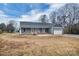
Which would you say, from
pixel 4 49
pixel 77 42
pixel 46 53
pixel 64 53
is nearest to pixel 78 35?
pixel 77 42

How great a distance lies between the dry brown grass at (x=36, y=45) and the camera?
9.54 ft

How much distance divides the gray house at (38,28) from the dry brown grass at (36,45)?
0.07 meters

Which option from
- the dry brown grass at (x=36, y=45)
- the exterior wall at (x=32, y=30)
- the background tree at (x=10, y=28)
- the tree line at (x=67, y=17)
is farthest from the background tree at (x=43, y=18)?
the background tree at (x=10, y=28)

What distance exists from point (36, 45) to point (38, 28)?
22 cm

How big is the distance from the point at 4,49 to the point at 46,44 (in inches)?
21.2

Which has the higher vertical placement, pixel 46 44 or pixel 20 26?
pixel 20 26

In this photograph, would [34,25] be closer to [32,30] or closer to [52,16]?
[32,30]

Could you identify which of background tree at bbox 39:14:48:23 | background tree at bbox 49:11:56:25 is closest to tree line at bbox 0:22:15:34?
background tree at bbox 39:14:48:23

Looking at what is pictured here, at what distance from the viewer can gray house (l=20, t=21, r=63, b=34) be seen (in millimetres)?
2936

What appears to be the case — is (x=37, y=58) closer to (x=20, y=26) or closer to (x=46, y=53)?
(x=46, y=53)

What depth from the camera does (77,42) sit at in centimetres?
294

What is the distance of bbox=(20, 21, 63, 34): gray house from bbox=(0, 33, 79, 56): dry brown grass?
0.07 metres

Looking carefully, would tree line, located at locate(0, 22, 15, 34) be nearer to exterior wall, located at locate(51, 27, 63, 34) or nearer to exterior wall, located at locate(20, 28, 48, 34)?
exterior wall, located at locate(20, 28, 48, 34)

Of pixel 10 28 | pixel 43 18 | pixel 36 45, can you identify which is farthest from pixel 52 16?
pixel 10 28
